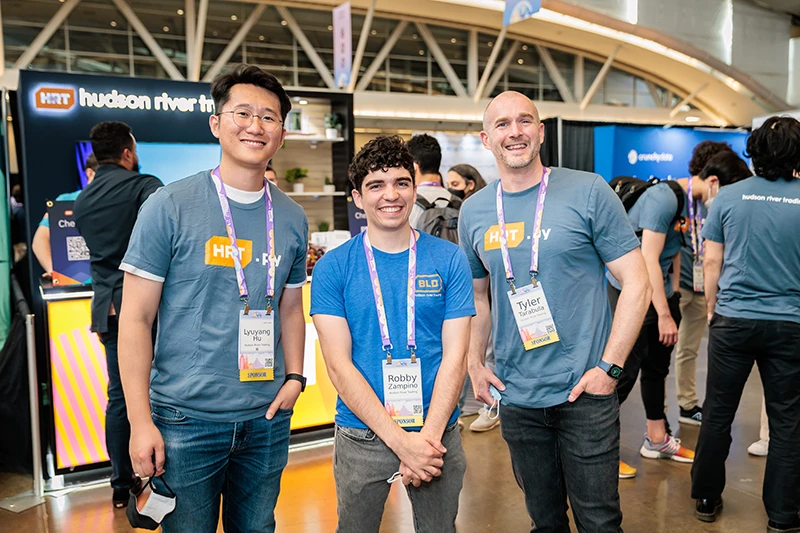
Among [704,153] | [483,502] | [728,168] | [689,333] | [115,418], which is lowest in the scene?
[483,502]

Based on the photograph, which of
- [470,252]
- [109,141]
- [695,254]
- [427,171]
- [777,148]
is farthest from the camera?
[695,254]

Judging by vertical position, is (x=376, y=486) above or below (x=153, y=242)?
below

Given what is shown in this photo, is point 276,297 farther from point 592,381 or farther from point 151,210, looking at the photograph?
point 592,381

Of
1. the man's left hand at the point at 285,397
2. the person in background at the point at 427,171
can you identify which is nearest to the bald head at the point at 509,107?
the man's left hand at the point at 285,397

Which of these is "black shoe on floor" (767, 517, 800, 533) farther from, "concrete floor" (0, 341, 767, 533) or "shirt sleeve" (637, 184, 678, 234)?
"shirt sleeve" (637, 184, 678, 234)

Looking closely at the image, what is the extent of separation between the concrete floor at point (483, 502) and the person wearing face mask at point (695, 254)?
54 cm

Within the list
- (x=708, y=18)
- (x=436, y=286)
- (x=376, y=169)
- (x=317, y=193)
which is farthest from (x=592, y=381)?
(x=708, y=18)

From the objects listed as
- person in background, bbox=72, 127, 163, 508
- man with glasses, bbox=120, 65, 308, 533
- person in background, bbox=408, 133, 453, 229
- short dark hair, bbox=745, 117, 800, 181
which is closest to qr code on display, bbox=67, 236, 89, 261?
person in background, bbox=72, 127, 163, 508

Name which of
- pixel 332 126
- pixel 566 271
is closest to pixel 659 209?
pixel 566 271

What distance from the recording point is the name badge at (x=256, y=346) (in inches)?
65.2

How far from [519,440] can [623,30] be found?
12.8 m

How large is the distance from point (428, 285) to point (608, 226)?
0.60m

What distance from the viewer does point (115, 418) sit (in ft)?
10.3

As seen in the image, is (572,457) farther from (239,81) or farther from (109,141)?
(109,141)
